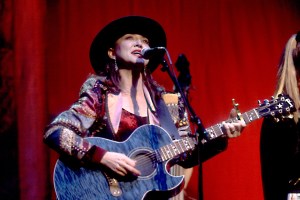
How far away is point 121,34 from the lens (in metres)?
3.34

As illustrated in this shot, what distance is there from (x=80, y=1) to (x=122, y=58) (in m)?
1.22

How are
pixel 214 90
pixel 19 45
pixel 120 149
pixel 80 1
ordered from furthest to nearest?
pixel 214 90, pixel 80 1, pixel 19 45, pixel 120 149

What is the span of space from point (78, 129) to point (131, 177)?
19.3 inches

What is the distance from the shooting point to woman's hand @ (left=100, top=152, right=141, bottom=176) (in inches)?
105

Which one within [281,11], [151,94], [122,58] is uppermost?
[281,11]

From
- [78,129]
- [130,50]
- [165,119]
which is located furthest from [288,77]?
[78,129]


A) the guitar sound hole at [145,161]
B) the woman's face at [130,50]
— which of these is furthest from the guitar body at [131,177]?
the woman's face at [130,50]

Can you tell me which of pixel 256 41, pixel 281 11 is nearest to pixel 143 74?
pixel 256 41

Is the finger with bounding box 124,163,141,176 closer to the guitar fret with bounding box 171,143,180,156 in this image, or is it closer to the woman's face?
the guitar fret with bounding box 171,143,180,156

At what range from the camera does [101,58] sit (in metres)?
3.45

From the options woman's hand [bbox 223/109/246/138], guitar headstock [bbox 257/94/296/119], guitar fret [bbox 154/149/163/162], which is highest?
guitar headstock [bbox 257/94/296/119]

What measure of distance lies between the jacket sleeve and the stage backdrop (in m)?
0.95

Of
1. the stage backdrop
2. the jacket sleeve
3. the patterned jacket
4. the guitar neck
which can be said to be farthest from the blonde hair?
the stage backdrop

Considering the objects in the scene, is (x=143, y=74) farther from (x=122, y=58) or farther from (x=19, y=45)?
(x=19, y=45)
